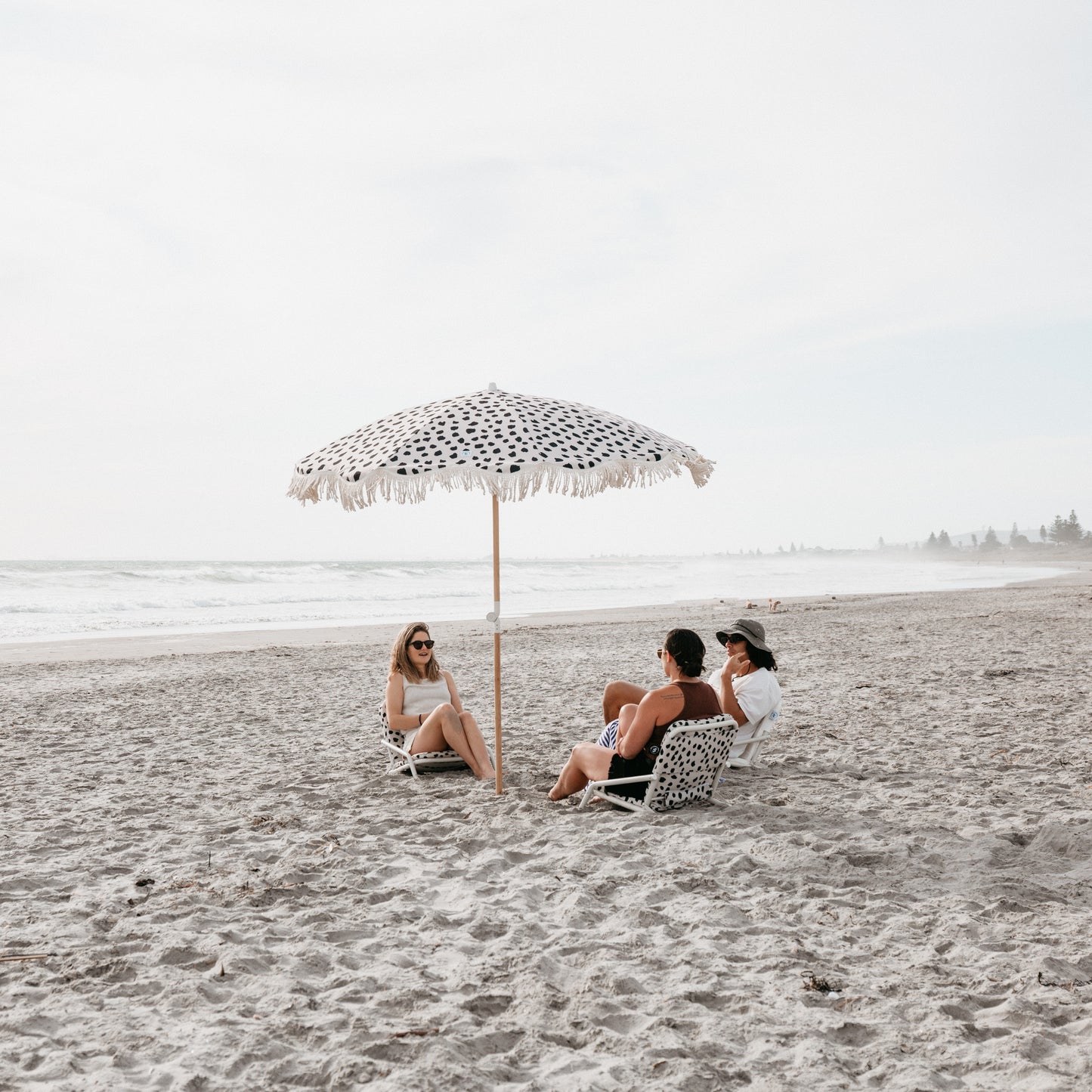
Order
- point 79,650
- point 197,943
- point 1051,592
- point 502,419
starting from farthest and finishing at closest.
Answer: point 1051,592
point 79,650
point 502,419
point 197,943

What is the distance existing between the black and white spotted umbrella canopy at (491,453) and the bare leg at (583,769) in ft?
5.13

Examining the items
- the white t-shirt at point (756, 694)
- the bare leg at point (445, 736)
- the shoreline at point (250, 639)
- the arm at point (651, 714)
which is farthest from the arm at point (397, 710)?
the shoreline at point (250, 639)

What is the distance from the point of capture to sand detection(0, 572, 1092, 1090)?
2.64 m

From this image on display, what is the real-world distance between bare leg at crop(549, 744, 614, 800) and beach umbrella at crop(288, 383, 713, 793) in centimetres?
45

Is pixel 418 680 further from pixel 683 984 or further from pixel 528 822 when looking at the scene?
pixel 683 984

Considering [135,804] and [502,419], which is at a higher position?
[502,419]

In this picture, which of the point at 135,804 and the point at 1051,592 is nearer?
the point at 135,804

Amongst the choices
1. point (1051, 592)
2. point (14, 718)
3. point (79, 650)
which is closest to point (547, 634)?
point (79, 650)

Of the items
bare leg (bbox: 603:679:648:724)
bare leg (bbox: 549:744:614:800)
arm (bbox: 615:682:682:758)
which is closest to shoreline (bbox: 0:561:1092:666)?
bare leg (bbox: 603:679:648:724)

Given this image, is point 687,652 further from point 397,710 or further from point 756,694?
point 397,710

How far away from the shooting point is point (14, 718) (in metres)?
8.55

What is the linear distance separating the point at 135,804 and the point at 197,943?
97.0 inches

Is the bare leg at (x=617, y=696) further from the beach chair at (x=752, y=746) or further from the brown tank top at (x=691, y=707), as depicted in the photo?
the brown tank top at (x=691, y=707)

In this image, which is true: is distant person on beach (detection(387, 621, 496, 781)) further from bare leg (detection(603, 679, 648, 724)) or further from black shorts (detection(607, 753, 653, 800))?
black shorts (detection(607, 753, 653, 800))
